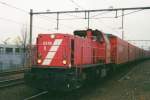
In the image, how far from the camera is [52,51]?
39.6 feet

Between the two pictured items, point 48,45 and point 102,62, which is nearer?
point 48,45

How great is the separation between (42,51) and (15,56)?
897 inches

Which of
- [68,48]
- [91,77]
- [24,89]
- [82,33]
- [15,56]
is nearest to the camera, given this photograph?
[68,48]

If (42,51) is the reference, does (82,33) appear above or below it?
above

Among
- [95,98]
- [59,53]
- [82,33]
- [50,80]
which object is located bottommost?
[95,98]

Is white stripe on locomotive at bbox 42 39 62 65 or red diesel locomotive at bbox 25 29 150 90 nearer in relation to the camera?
red diesel locomotive at bbox 25 29 150 90

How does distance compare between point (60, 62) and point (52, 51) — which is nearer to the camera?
point (60, 62)

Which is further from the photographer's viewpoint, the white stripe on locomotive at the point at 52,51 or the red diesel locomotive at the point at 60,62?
the white stripe on locomotive at the point at 52,51

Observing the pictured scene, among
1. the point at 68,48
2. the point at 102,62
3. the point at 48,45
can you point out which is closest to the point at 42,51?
the point at 48,45

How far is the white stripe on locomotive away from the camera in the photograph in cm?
1198

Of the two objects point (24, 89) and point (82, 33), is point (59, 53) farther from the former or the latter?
point (82, 33)

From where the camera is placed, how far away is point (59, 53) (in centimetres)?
1192

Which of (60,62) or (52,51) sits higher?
(52,51)

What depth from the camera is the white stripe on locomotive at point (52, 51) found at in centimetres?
1198
